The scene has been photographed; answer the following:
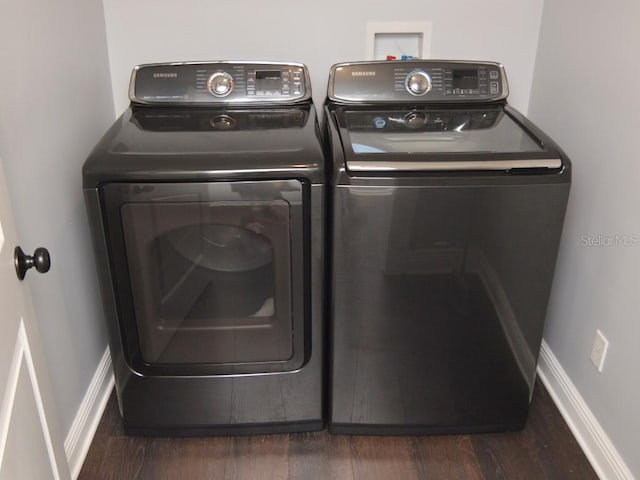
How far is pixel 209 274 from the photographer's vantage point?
1.68 m

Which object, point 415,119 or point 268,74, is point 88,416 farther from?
point 415,119

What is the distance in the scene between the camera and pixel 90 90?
6.30 feet

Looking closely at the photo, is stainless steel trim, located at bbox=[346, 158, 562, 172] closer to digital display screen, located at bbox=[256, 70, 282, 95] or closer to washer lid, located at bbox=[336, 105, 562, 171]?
washer lid, located at bbox=[336, 105, 562, 171]

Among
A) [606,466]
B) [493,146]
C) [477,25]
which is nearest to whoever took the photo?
[493,146]

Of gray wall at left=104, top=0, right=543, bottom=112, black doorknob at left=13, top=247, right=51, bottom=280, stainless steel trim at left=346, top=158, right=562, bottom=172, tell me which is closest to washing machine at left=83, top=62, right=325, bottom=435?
stainless steel trim at left=346, top=158, right=562, bottom=172

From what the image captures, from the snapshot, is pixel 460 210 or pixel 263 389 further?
pixel 263 389

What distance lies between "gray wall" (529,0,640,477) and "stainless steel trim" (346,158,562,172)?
10.1 inches

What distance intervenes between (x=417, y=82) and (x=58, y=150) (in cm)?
106

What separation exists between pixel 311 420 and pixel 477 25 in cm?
142

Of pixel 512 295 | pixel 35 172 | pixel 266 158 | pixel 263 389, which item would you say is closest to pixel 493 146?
pixel 512 295

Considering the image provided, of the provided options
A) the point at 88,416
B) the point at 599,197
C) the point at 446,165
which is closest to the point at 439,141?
the point at 446,165

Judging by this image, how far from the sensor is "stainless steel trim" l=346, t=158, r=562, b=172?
4.96 ft

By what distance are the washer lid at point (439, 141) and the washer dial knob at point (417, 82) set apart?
0.07 metres

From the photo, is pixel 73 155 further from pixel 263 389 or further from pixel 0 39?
pixel 263 389
